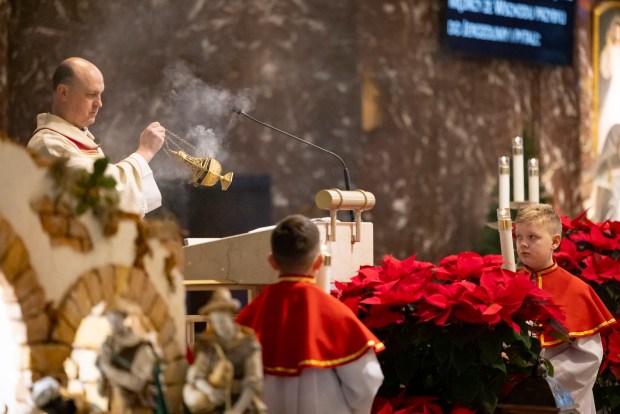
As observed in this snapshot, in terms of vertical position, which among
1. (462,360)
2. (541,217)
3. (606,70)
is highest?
(606,70)

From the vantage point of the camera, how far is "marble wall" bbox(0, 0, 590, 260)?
6.23m

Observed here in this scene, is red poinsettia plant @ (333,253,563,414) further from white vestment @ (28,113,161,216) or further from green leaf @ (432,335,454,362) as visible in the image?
white vestment @ (28,113,161,216)

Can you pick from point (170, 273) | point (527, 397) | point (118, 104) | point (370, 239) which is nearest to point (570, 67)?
point (118, 104)

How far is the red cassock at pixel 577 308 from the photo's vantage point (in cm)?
411

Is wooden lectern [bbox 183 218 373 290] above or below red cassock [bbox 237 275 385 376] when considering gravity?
above

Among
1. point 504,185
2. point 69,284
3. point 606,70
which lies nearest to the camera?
point 69,284

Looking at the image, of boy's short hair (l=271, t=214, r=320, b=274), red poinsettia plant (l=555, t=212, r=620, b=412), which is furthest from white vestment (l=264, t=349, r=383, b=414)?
red poinsettia plant (l=555, t=212, r=620, b=412)

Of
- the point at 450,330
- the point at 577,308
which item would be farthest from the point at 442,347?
the point at 577,308

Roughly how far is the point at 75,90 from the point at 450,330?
5.56 ft

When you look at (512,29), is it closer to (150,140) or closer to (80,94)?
(150,140)

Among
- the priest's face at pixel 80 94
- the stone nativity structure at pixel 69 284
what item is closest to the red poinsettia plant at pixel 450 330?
the stone nativity structure at pixel 69 284

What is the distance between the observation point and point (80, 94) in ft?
13.2

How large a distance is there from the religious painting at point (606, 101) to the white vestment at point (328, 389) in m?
6.39

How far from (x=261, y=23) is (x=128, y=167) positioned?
10.3 ft
